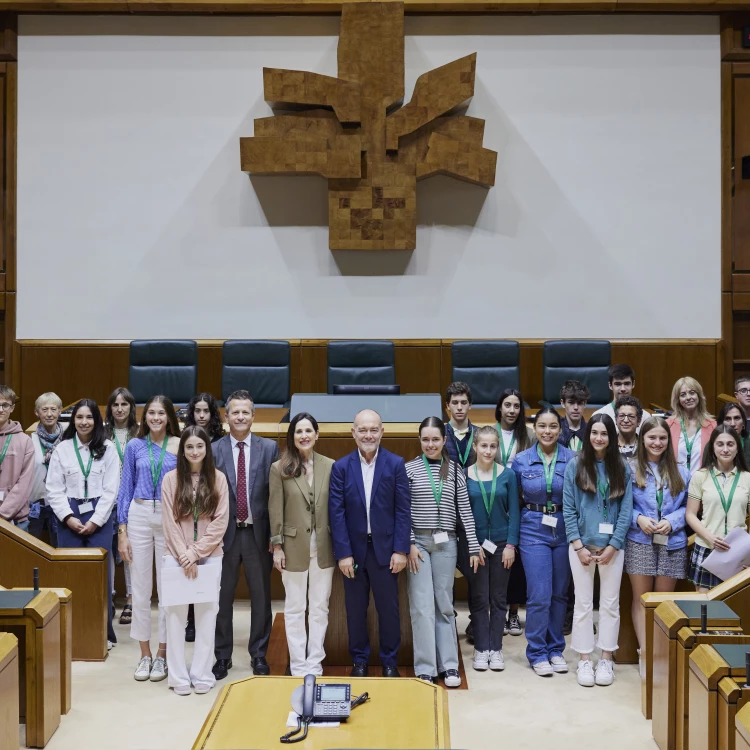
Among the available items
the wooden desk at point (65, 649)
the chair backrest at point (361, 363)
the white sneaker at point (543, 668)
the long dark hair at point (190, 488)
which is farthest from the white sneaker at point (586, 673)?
the chair backrest at point (361, 363)

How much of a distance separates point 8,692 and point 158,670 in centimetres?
119

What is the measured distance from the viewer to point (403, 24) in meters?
7.49

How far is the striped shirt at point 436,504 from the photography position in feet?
14.3

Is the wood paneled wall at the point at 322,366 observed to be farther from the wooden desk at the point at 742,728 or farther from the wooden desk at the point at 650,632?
the wooden desk at the point at 742,728

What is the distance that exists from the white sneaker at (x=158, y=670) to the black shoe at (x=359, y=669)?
859 mm

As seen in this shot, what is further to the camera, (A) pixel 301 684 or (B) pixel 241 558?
(B) pixel 241 558

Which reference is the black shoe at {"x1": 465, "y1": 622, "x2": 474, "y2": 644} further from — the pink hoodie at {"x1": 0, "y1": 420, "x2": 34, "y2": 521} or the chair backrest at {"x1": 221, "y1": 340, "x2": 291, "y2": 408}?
the chair backrest at {"x1": 221, "y1": 340, "x2": 291, "y2": 408}

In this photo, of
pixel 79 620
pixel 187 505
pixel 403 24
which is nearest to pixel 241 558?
pixel 187 505

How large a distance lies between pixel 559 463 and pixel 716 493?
707mm

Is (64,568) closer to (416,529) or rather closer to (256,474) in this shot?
(256,474)

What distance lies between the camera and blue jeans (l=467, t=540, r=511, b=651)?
4.48 meters

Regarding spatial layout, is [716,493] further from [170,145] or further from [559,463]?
[170,145]

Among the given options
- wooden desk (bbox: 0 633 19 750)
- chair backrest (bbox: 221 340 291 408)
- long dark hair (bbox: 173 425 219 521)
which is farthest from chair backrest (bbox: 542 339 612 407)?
wooden desk (bbox: 0 633 19 750)

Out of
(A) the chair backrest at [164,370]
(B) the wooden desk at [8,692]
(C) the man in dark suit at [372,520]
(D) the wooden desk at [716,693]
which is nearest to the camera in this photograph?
(D) the wooden desk at [716,693]
